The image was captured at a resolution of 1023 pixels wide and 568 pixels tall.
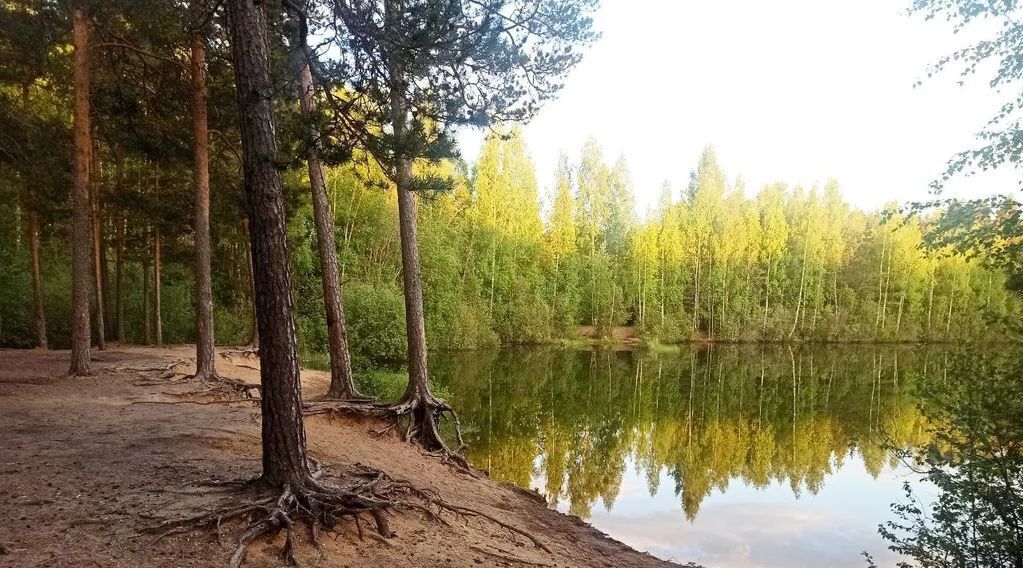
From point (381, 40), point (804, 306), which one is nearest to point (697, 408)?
point (381, 40)

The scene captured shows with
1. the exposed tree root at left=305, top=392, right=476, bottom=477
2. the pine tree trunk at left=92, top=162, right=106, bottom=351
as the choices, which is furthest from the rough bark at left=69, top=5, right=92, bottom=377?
the pine tree trunk at left=92, top=162, right=106, bottom=351

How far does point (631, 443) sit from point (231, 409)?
10.6m

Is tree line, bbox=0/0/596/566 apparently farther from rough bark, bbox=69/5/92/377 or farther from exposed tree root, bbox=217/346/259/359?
exposed tree root, bbox=217/346/259/359

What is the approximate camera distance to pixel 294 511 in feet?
14.8

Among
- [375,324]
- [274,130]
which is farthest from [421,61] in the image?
[375,324]

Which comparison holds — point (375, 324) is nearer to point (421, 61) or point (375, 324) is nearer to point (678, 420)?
point (678, 420)

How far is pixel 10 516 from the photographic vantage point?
4055 mm

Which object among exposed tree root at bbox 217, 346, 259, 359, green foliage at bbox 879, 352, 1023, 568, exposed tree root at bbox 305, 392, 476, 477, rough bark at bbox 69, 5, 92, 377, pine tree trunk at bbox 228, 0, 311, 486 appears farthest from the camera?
exposed tree root at bbox 217, 346, 259, 359

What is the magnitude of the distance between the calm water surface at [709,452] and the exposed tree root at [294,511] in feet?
17.9

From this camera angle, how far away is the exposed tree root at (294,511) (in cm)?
411

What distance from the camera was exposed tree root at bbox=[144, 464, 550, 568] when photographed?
13.5 ft

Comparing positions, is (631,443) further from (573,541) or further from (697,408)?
(573,541)

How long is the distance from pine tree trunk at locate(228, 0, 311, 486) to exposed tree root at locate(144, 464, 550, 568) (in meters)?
0.64

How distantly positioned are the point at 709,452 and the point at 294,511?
42.8 ft
